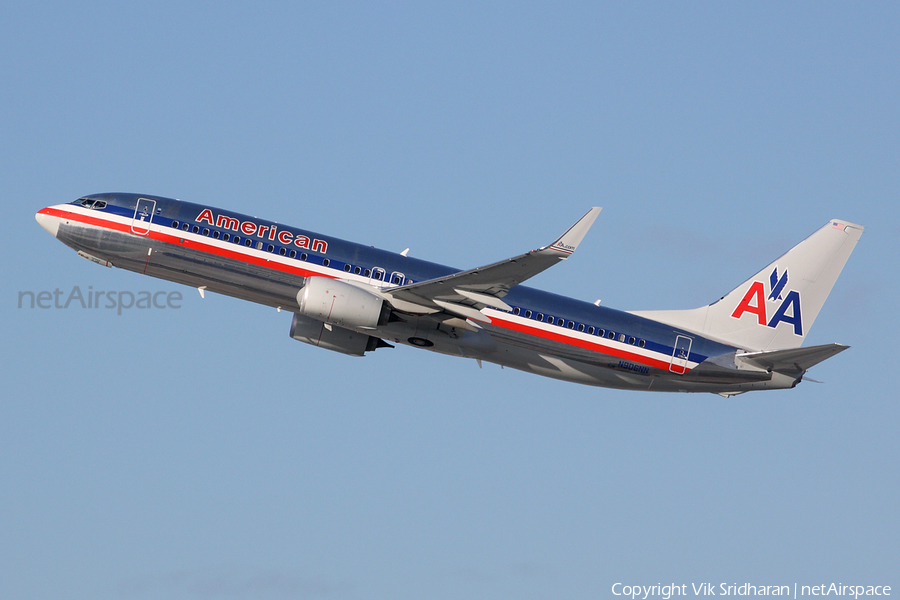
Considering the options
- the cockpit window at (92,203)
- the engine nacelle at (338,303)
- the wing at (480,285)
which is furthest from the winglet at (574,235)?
the cockpit window at (92,203)

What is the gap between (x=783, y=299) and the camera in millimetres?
50531

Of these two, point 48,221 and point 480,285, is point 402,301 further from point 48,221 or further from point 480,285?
point 48,221

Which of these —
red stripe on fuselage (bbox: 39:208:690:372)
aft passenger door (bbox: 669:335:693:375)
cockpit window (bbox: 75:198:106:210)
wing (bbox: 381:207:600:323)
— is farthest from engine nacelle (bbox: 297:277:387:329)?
aft passenger door (bbox: 669:335:693:375)

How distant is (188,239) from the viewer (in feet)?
139

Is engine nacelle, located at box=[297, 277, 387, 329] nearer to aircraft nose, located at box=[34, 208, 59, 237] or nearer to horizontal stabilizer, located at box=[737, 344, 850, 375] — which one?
aircraft nose, located at box=[34, 208, 59, 237]

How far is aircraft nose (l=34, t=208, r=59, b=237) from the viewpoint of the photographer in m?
43.4

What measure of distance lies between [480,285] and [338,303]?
5.92m

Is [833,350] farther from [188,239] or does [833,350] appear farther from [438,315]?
[188,239]

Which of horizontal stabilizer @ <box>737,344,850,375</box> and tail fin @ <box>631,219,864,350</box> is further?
tail fin @ <box>631,219,864,350</box>

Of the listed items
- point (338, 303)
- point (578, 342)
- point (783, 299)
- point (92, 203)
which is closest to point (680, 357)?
point (578, 342)

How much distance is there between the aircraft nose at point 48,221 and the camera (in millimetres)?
43438

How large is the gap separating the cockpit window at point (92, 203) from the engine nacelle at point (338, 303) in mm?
9788

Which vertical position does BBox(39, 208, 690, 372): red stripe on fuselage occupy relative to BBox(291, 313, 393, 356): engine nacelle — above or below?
above

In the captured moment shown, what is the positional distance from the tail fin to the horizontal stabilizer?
2.94 meters
